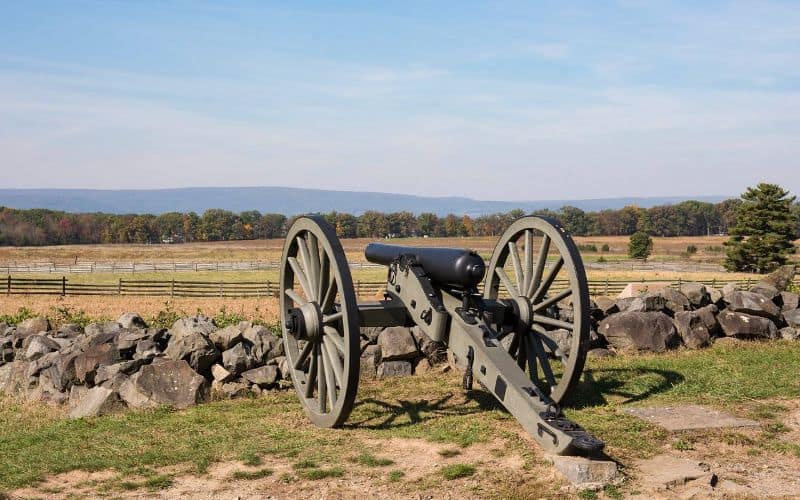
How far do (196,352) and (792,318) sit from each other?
367 inches

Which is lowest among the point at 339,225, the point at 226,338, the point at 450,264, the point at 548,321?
the point at 226,338

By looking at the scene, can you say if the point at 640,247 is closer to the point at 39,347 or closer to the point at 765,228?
the point at 765,228

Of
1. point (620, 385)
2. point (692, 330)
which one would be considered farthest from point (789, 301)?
point (620, 385)

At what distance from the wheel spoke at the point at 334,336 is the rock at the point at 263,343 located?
2695 mm

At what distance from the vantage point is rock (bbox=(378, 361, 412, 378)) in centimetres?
1016

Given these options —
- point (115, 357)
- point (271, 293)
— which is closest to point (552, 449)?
point (115, 357)

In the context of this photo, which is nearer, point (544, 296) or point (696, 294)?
point (544, 296)

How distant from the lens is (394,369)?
33.5 ft

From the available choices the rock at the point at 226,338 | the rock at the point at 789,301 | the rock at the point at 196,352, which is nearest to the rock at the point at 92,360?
the rock at the point at 196,352

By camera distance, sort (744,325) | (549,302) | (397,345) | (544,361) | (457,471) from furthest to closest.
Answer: (744,325), (397,345), (549,302), (544,361), (457,471)

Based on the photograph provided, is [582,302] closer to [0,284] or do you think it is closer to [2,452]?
[2,452]

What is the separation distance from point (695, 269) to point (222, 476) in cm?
5462

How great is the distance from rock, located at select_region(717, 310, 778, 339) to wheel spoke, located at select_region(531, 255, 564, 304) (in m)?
5.18

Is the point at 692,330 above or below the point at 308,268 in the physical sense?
below
